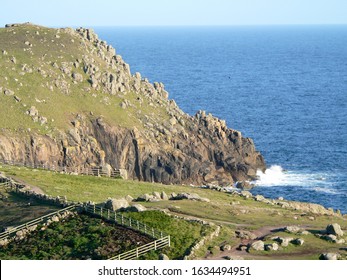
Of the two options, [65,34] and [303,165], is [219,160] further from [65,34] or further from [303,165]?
[65,34]

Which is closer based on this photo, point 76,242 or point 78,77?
point 76,242

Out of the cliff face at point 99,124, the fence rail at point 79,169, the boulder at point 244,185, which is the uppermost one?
the cliff face at point 99,124

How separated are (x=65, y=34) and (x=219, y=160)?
43.1 metres

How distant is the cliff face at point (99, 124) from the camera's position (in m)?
126

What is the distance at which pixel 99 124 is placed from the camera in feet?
433

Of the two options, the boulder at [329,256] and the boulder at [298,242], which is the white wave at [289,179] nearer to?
the boulder at [298,242]

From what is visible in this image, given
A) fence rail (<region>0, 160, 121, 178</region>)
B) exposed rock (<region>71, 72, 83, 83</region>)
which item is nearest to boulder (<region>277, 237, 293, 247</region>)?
fence rail (<region>0, 160, 121, 178</region>)

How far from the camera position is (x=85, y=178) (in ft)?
341

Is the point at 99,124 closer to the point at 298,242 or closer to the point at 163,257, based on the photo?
the point at 298,242

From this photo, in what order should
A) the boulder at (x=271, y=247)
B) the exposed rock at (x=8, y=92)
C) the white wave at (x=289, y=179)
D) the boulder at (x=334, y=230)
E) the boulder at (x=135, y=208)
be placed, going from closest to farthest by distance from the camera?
1. the boulder at (x=271, y=247)
2. the boulder at (x=334, y=230)
3. the boulder at (x=135, y=208)
4. the white wave at (x=289, y=179)
5. the exposed rock at (x=8, y=92)

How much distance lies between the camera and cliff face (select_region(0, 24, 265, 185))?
12562 cm

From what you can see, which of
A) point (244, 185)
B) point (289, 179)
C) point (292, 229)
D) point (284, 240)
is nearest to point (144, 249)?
point (284, 240)

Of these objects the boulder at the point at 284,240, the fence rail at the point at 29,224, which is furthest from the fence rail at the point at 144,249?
the fence rail at the point at 29,224
